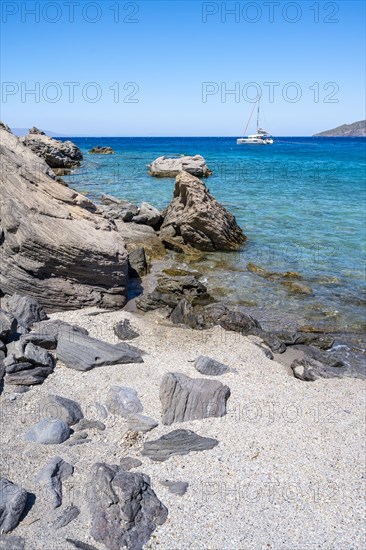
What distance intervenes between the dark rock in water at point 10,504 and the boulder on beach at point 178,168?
41527 millimetres

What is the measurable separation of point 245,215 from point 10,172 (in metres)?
16.4

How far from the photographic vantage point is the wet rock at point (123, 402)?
746 cm

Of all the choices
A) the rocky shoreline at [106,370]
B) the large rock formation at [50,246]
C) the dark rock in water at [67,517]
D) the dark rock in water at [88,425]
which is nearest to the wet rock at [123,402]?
the rocky shoreline at [106,370]

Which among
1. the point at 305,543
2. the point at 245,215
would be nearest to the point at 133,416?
the point at 305,543

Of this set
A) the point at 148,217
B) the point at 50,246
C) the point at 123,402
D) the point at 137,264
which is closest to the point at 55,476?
the point at 123,402

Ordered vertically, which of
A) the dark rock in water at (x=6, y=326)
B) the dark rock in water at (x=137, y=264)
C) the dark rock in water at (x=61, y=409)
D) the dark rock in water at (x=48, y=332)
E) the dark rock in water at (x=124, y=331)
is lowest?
the dark rock in water at (x=61, y=409)

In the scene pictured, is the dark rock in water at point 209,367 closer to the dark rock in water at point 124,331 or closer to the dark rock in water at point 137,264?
the dark rock in water at point 124,331

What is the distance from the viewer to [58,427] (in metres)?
6.81

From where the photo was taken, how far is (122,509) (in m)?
5.48

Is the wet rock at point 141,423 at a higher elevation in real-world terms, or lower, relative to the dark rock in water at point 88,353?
lower

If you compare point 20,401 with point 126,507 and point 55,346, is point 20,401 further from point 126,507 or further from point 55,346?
point 126,507

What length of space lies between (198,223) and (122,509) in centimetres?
1454

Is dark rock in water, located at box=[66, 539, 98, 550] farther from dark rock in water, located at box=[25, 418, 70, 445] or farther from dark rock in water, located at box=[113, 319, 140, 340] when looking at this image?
dark rock in water, located at box=[113, 319, 140, 340]

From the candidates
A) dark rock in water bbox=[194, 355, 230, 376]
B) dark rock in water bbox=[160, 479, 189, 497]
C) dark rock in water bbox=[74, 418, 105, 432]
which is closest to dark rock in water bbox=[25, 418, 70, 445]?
dark rock in water bbox=[74, 418, 105, 432]
